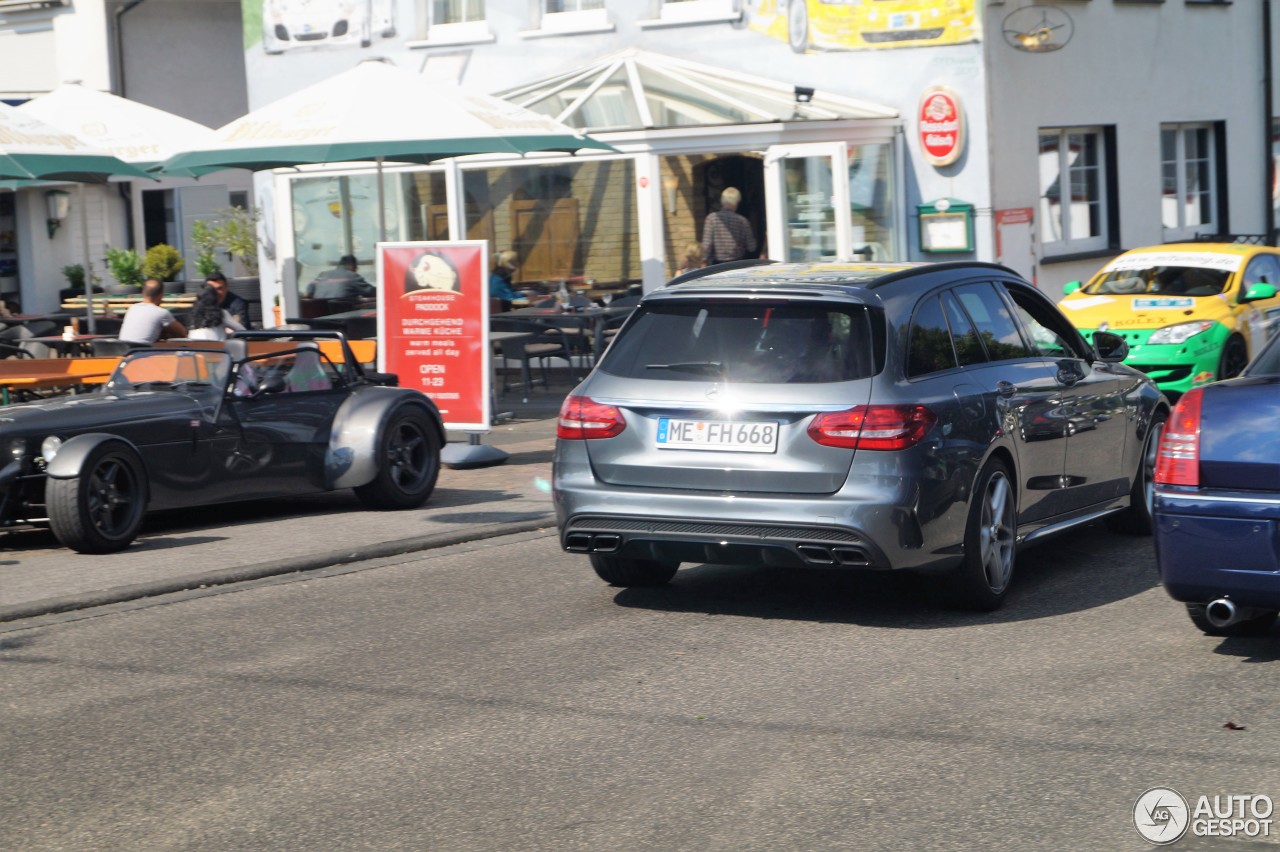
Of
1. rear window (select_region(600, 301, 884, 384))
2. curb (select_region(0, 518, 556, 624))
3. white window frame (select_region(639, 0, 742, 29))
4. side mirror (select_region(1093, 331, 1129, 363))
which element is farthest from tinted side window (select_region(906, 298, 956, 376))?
white window frame (select_region(639, 0, 742, 29))

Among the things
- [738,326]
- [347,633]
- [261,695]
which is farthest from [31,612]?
[738,326]

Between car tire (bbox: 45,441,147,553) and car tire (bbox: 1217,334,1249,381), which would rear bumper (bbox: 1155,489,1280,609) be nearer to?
car tire (bbox: 45,441,147,553)

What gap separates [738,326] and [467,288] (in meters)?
6.18

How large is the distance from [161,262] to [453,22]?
7.32 metres

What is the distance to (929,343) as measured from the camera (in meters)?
7.79

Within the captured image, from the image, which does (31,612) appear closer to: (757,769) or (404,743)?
(404,743)

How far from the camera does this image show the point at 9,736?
19.8 ft

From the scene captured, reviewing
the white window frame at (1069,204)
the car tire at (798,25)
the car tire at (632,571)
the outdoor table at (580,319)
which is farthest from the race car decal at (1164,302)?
the car tire at (632,571)

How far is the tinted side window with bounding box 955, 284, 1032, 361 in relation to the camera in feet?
27.4

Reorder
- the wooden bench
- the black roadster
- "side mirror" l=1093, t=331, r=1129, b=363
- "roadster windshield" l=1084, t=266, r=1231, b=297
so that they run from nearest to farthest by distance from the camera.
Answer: "side mirror" l=1093, t=331, r=1129, b=363
the black roadster
the wooden bench
"roadster windshield" l=1084, t=266, r=1231, b=297

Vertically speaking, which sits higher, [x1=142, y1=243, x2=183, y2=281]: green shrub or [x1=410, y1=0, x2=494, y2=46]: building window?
[x1=410, y1=0, x2=494, y2=46]: building window

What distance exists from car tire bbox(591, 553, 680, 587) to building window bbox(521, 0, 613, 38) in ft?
49.4

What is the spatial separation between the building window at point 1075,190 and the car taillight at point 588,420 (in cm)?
1527

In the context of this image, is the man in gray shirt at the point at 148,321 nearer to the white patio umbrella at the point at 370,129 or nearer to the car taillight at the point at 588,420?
the white patio umbrella at the point at 370,129
